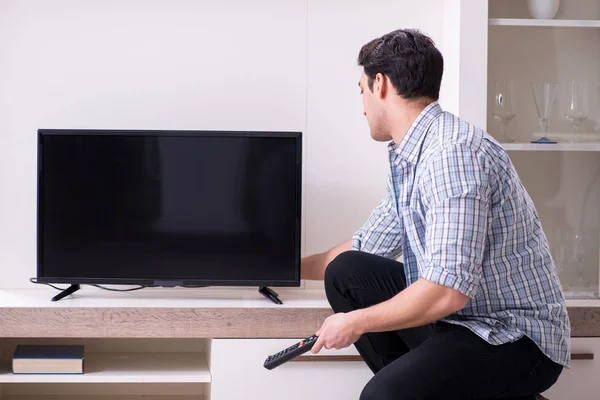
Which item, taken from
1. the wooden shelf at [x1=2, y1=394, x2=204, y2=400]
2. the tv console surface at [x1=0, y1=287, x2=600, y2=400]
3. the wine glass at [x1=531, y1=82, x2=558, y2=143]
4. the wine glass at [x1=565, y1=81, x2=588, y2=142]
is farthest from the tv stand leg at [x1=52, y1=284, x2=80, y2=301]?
the wine glass at [x1=565, y1=81, x2=588, y2=142]

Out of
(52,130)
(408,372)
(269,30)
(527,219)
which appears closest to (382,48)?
(527,219)

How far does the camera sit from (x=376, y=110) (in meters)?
1.92

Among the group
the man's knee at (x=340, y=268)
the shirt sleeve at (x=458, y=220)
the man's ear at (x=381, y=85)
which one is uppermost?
the man's ear at (x=381, y=85)

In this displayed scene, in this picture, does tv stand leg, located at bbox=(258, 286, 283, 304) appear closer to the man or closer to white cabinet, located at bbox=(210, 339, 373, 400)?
white cabinet, located at bbox=(210, 339, 373, 400)

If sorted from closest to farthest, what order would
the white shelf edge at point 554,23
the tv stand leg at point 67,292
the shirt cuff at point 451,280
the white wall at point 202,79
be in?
the shirt cuff at point 451,280 → the tv stand leg at point 67,292 → the white shelf edge at point 554,23 → the white wall at point 202,79

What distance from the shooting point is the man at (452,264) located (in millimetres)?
1604

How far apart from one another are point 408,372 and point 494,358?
0.64ft

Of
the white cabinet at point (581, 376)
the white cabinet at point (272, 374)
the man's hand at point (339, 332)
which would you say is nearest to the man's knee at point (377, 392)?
the man's hand at point (339, 332)

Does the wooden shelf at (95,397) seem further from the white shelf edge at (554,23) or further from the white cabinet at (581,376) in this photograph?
the white shelf edge at (554,23)

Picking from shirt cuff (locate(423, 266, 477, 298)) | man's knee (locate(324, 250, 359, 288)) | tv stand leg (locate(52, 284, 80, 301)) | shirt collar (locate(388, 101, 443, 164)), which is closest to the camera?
shirt cuff (locate(423, 266, 477, 298))

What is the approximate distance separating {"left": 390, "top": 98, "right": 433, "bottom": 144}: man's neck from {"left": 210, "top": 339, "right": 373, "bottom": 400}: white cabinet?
784mm

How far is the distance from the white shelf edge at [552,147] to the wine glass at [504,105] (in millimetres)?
34

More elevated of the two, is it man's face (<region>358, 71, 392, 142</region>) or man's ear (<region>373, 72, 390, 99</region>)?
man's ear (<region>373, 72, 390, 99</region>)

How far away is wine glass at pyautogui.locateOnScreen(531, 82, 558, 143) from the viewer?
8.48ft
